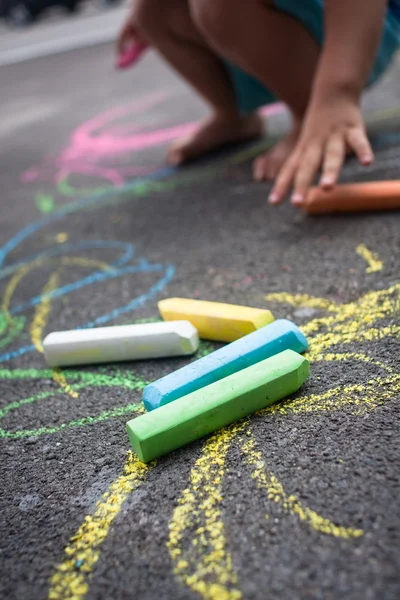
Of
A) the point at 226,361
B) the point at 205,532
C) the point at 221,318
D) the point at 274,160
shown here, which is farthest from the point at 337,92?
the point at 205,532

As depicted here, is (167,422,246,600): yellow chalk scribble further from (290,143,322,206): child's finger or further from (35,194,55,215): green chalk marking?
(35,194,55,215): green chalk marking

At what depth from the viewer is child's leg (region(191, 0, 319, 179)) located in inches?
56.9

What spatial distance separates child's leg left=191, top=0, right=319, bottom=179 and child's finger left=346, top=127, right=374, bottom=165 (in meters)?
0.36

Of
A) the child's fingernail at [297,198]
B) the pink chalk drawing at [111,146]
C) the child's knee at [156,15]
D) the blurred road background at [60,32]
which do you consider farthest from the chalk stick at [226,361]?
the blurred road background at [60,32]

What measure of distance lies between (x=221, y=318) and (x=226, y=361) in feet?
0.42

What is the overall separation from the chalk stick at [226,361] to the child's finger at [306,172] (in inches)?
15.2

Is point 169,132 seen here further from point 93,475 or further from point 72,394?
point 93,475

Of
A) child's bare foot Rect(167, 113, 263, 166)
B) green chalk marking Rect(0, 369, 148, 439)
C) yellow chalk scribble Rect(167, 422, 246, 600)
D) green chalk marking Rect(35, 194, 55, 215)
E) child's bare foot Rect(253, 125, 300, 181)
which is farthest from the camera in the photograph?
child's bare foot Rect(167, 113, 263, 166)

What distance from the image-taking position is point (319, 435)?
2.40ft

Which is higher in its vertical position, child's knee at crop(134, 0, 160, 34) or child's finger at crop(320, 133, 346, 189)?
child's knee at crop(134, 0, 160, 34)

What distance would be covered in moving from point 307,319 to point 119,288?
1.36ft

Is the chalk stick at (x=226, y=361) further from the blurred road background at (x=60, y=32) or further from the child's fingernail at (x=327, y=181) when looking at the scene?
the blurred road background at (x=60, y=32)

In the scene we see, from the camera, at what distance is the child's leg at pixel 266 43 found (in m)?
1.45

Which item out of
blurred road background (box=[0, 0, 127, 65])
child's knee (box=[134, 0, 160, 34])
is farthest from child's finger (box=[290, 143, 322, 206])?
blurred road background (box=[0, 0, 127, 65])
